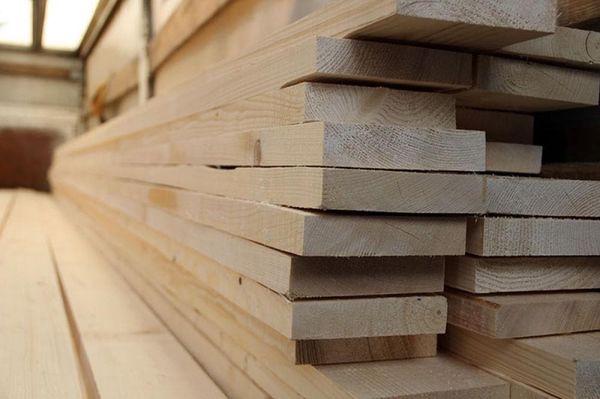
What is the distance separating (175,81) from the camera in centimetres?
441

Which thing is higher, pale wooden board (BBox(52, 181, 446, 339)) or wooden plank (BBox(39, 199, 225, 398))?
pale wooden board (BBox(52, 181, 446, 339))

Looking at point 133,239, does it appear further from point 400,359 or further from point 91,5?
point 91,5

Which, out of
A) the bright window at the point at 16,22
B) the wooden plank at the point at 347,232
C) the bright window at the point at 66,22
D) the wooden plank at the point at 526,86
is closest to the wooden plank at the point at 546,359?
Result: the wooden plank at the point at 347,232

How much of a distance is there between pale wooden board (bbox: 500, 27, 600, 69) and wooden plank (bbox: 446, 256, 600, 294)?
1.36ft

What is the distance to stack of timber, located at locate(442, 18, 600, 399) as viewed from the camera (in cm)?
123

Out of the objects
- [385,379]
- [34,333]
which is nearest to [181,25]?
[34,333]

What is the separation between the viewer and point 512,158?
1521 millimetres

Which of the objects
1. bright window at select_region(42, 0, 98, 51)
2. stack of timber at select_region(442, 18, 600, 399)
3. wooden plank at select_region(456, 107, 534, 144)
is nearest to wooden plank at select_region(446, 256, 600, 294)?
stack of timber at select_region(442, 18, 600, 399)

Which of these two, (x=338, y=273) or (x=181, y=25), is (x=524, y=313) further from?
(x=181, y=25)

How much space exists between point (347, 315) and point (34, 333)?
118 centimetres

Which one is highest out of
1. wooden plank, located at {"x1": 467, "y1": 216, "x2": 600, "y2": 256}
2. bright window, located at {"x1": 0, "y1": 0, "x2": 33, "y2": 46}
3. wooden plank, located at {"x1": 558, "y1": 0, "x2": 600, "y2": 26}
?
bright window, located at {"x1": 0, "y1": 0, "x2": 33, "y2": 46}

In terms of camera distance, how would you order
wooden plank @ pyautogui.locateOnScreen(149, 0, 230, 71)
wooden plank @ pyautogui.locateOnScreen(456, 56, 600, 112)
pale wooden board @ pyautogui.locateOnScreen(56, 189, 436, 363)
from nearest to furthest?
pale wooden board @ pyautogui.locateOnScreen(56, 189, 436, 363)
wooden plank @ pyautogui.locateOnScreen(456, 56, 600, 112)
wooden plank @ pyautogui.locateOnScreen(149, 0, 230, 71)

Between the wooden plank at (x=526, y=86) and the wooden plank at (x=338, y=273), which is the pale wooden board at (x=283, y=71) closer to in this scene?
the wooden plank at (x=526, y=86)

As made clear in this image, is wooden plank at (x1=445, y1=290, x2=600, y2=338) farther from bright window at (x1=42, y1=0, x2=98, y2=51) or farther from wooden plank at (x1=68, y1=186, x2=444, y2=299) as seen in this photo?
bright window at (x1=42, y1=0, x2=98, y2=51)
